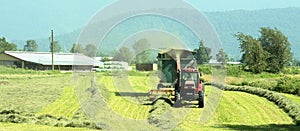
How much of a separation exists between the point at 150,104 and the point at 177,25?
598 cm

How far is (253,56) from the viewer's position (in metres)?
70.7

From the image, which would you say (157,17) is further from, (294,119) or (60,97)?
(60,97)

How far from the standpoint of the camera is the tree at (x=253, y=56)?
6956cm

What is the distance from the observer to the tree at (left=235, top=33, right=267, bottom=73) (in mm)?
69562

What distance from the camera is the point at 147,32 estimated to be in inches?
818

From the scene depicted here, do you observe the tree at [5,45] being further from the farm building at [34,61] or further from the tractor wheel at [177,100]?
the tractor wheel at [177,100]

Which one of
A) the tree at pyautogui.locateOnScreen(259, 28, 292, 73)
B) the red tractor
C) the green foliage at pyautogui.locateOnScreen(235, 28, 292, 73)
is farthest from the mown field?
the tree at pyautogui.locateOnScreen(259, 28, 292, 73)

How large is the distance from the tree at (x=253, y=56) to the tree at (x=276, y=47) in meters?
5.30

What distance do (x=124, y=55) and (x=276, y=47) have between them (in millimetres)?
60939

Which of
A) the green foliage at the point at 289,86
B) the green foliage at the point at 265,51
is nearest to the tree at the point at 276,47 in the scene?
the green foliage at the point at 265,51

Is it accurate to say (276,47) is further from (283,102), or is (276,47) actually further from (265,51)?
(283,102)

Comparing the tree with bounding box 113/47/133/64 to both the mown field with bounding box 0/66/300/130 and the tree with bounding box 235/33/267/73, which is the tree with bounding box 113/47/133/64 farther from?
the tree with bounding box 235/33/267/73

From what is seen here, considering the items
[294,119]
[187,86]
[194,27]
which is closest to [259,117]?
[294,119]

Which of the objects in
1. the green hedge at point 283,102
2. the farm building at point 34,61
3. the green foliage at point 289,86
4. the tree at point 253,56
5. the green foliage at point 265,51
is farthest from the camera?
the farm building at point 34,61
